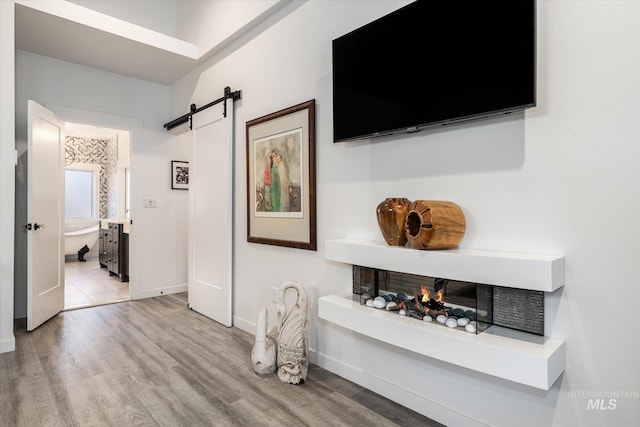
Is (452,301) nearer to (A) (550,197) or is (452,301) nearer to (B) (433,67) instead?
(A) (550,197)

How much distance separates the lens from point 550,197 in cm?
149

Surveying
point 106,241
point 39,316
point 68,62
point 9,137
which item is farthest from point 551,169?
point 106,241

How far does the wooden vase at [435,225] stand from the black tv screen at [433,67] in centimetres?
42

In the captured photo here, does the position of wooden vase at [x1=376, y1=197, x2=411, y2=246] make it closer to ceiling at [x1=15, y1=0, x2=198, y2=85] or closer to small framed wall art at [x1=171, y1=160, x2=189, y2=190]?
ceiling at [x1=15, y1=0, x2=198, y2=85]

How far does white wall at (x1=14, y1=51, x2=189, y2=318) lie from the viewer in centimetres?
366

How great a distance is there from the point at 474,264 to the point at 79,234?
26.5 feet

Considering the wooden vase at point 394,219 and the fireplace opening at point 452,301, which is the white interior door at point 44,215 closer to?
the fireplace opening at point 452,301

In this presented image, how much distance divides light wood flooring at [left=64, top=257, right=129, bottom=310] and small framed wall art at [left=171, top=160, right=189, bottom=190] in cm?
152

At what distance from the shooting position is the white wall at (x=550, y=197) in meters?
1.33

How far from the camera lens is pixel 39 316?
10.9ft

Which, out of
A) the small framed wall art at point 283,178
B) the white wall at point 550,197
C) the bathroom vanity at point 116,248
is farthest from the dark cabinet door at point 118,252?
the white wall at point 550,197

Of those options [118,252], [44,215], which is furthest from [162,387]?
[118,252]

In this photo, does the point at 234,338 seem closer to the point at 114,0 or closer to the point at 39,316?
the point at 39,316

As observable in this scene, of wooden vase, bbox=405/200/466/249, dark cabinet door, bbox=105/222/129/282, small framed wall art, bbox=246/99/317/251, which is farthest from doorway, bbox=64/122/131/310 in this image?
wooden vase, bbox=405/200/466/249
